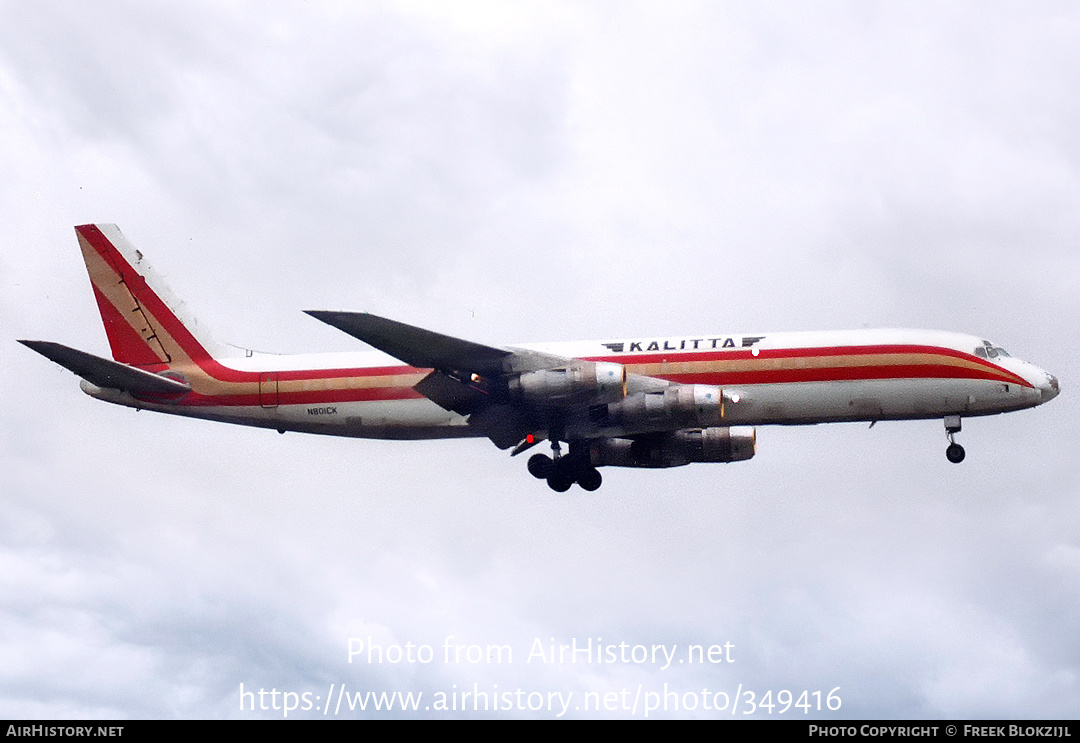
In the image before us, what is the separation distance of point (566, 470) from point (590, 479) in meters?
0.99

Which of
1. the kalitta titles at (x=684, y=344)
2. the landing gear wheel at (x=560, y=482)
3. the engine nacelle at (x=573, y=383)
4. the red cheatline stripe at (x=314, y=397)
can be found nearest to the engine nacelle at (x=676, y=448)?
the landing gear wheel at (x=560, y=482)

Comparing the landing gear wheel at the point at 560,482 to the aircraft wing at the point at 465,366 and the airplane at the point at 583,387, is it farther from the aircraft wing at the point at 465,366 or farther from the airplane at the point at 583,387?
the aircraft wing at the point at 465,366

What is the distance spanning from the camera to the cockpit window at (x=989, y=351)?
46219 mm

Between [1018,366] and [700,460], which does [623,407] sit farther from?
[1018,366]

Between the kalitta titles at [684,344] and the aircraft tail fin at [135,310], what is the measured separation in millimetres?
15280

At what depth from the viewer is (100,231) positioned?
53219 millimetres

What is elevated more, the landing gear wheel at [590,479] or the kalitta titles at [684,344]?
the kalitta titles at [684,344]

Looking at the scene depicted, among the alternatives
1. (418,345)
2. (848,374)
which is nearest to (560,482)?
(418,345)

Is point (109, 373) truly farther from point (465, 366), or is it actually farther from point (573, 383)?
point (573, 383)

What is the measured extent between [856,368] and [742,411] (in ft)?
13.6

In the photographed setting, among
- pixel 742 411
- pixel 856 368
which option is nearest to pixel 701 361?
pixel 742 411

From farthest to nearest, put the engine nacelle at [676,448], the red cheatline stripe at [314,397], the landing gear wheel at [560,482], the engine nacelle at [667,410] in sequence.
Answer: the engine nacelle at [676,448], the landing gear wheel at [560,482], the red cheatline stripe at [314,397], the engine nacelle at [667,410]
